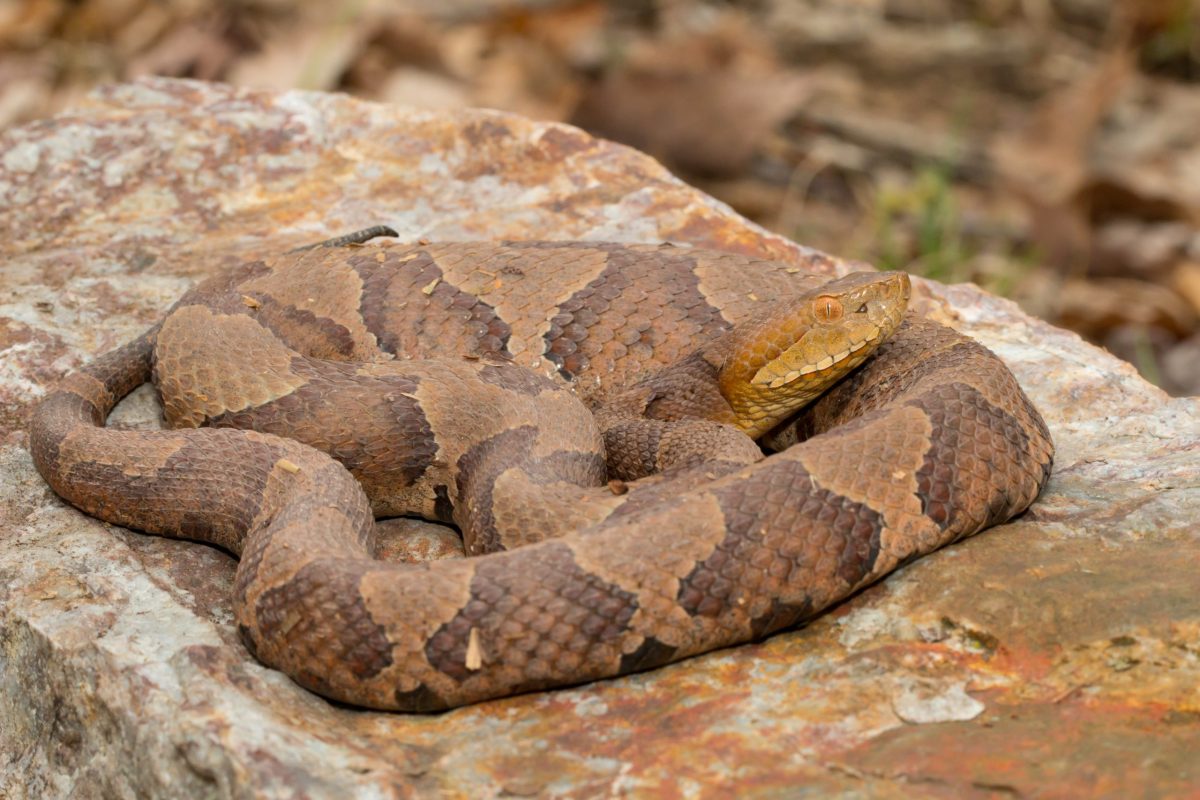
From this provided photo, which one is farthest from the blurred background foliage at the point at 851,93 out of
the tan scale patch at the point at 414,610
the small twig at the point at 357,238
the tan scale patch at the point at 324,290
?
the tan scale patch at the point at 414,610

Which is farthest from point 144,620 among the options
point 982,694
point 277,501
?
point 982,694

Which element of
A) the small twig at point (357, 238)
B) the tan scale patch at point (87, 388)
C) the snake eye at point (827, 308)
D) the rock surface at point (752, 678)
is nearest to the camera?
the rock surface at point (752, 678)

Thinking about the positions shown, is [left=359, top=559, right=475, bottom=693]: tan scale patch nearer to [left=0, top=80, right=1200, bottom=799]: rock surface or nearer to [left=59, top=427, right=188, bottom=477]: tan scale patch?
[left=0, top=80, right=1200, bottom=799]: rock surface

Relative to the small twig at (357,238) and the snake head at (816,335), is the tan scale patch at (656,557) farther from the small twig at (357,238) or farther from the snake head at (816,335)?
the small twig at (357,238)

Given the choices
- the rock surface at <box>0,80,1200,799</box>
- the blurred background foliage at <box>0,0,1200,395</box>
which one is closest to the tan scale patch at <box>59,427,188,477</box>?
the rock surface at <box>0,80,1200,799</box>

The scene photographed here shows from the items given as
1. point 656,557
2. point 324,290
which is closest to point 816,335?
point 656,557

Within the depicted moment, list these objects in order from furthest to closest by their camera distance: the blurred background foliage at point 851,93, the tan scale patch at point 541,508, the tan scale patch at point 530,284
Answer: the blurred background foliage at point 851,93 < the tan scale patch at point 530,284 < the tan scale patch at point 541,508
